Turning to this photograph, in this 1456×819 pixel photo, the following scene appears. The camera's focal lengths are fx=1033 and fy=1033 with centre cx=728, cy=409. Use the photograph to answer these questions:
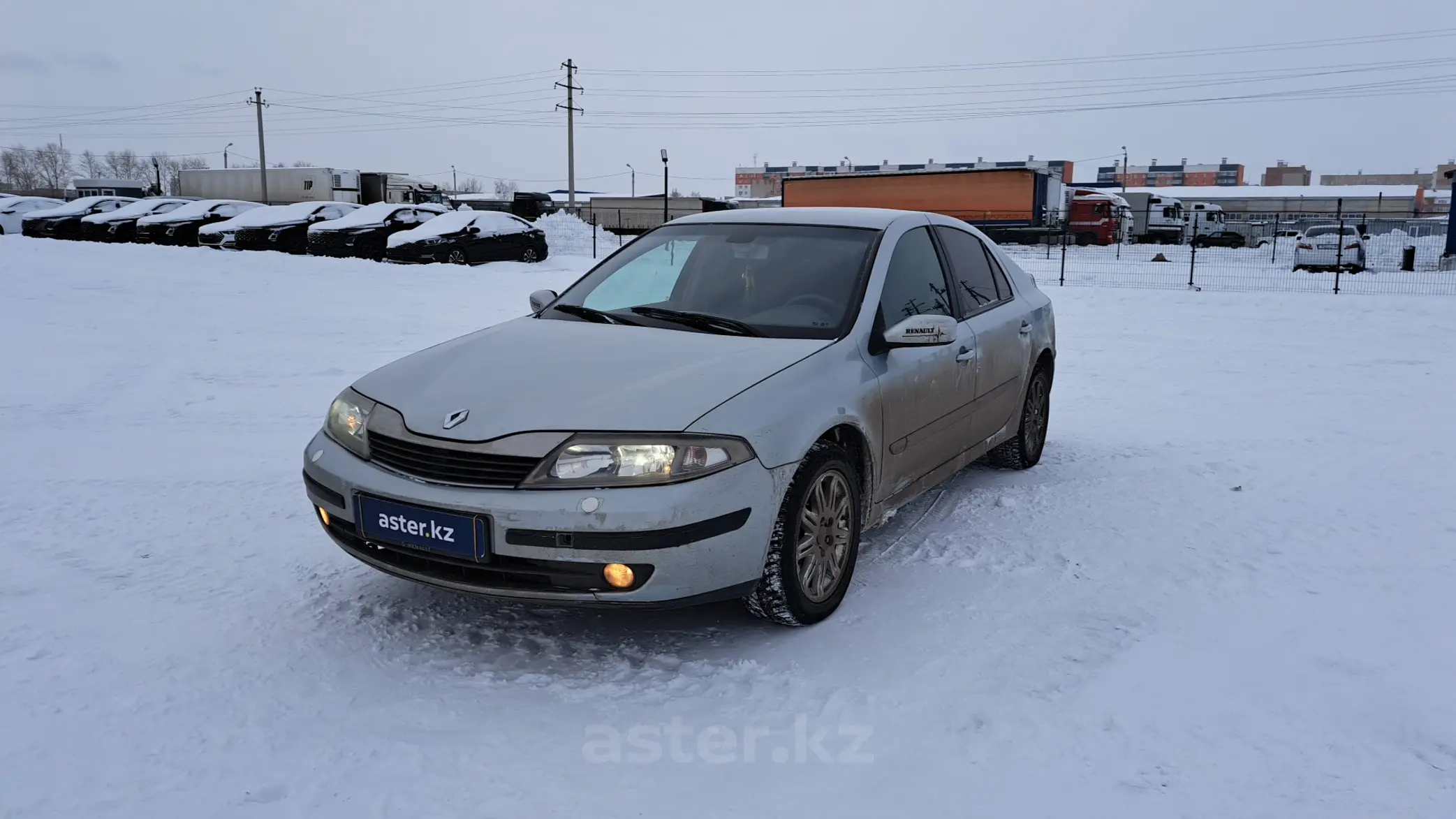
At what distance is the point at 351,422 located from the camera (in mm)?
3629

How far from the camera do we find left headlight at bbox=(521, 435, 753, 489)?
3.11 m

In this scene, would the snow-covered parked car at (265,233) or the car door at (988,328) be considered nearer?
the car door at (988,328)

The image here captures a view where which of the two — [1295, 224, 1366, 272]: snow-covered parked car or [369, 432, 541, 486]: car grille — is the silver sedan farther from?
[1295, 224, 1366, 272]: snow-covered parked car

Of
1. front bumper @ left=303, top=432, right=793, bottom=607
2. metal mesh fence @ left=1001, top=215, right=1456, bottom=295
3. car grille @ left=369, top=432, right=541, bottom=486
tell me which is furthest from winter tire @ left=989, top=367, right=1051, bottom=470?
metal mesh fence @ left=1001, top=215, right=1456, bottom=295

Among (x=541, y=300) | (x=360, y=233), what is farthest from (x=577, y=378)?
(x=360, y=233)

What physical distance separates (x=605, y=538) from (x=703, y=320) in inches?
52.6

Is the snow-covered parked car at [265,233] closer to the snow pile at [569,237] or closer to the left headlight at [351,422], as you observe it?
the snow pile at [569,237]

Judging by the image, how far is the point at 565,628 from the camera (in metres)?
3.62

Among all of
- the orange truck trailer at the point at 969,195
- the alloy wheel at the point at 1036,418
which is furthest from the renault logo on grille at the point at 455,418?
the orange truck trailer at the point at 969,195

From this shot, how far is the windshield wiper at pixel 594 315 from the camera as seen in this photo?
4.27 meters

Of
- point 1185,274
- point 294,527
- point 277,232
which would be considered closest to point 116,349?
point 294,527

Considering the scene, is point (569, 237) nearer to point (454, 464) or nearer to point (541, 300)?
point (541, 300)

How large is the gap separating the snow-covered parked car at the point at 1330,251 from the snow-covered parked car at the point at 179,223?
2550cm

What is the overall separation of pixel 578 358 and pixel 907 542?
180 centimetres
